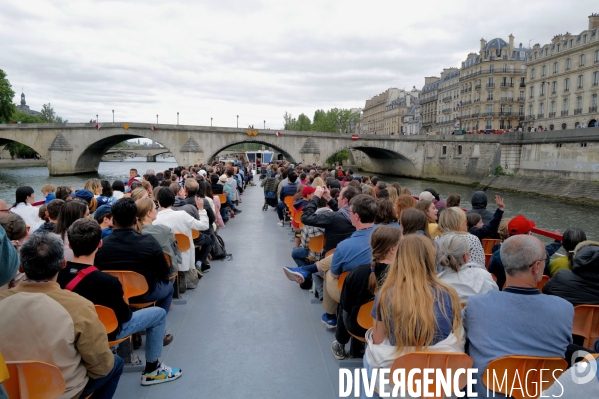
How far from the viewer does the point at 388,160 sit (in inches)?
1935

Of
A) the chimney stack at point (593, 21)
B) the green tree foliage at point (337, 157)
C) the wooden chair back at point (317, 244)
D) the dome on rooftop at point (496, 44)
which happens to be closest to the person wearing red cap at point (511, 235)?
the wooden chair back at point (317, 244)

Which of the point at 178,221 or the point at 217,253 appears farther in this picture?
the point at 217,253

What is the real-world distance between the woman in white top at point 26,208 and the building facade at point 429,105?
2712 inches

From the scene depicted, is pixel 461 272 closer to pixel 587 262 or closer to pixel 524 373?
pixel 524 373

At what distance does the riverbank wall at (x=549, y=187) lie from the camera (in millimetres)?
24797

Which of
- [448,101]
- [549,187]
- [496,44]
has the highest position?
[496,44]

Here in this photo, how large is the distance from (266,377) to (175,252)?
5.24ft

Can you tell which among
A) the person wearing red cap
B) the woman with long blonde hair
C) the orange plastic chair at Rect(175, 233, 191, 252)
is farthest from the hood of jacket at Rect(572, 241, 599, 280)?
the orange plastic chair at Rect(175, 233, 191, 252)

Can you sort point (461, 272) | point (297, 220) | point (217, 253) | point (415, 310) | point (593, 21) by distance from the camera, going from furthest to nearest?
point (593, 21), point (297, 220), point (217, 253), point (461, 272), point (415, 310)

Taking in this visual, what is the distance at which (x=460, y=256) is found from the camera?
→ 278 centimetres

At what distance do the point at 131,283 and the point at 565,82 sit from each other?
49.3m

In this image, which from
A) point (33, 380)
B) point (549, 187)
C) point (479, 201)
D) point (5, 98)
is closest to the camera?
point (33, 380)

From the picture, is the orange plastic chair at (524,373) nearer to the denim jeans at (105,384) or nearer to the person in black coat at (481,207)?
the denim jeans at (105,384)

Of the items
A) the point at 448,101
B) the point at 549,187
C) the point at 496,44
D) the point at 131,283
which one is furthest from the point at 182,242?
the point at 448,101
